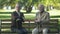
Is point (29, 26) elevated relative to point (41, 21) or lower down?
lower down

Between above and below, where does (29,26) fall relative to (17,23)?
below

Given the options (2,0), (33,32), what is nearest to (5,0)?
(2,0)

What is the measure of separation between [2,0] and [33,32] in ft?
9.73

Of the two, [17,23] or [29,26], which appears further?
[29,26]

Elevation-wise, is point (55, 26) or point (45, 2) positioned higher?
point (45, 2)

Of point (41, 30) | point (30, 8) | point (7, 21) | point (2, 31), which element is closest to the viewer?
point (41, 30)

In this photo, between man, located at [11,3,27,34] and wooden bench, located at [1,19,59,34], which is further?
wooden bench, located at [1,19,59,34]

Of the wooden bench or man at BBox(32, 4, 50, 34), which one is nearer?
man at BBox(32, 4, 50, 34)

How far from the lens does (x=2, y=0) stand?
8.09 metres

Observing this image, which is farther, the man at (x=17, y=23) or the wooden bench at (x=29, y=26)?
the wooden bench at (x=29, y=26)

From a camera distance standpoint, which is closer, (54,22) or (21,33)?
(21,33)

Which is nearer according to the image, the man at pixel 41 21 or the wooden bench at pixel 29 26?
the man at pixel 41 21

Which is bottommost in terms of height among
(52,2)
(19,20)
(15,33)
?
(15,33)

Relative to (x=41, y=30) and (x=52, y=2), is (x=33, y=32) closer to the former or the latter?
(x=41, y=30)
